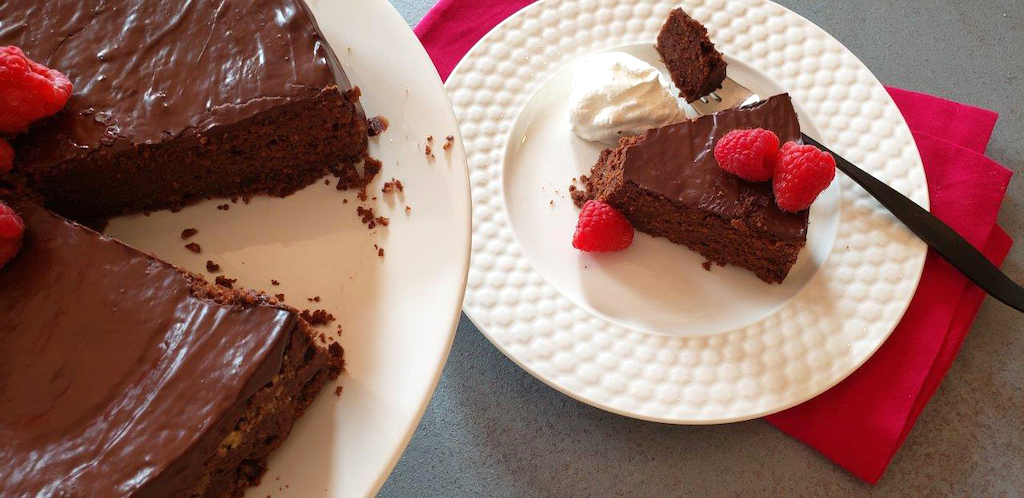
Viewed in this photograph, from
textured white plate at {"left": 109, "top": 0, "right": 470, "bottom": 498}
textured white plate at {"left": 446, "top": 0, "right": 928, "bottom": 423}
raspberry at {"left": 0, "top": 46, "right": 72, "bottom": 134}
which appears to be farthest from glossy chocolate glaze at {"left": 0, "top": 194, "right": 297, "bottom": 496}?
textured white plate at {"left": 446, "top": 0, "right": 928, "bottom": 423}

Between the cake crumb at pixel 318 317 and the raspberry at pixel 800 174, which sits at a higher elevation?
the cake crumb at pixel 318 317

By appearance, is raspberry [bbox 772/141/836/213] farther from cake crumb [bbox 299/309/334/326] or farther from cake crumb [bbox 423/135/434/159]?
cake crumb [bbox 299/309/334/326]

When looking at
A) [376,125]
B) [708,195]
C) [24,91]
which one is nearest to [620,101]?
[708,195]

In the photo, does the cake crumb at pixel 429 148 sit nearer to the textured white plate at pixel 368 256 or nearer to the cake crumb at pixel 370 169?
the textured white plate at pixel 368 256

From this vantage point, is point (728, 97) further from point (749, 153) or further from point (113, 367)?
point (113, 367)

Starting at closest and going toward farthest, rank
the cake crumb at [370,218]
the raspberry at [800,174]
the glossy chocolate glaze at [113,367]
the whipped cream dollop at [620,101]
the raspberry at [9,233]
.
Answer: the glossy chocolate glaze at [113,367] < the raspberry at [9,233] < the cake crumb at [370,218] < the raspberry at [800,174] < the whipped cream dollop at [620,101]

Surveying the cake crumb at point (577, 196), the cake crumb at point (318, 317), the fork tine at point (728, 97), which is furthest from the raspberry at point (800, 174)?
the cake crumb at point (318, 317)

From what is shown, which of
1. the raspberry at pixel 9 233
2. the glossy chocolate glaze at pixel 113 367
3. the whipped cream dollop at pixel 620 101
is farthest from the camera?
the whipped cream dollop at pixel 620 101
